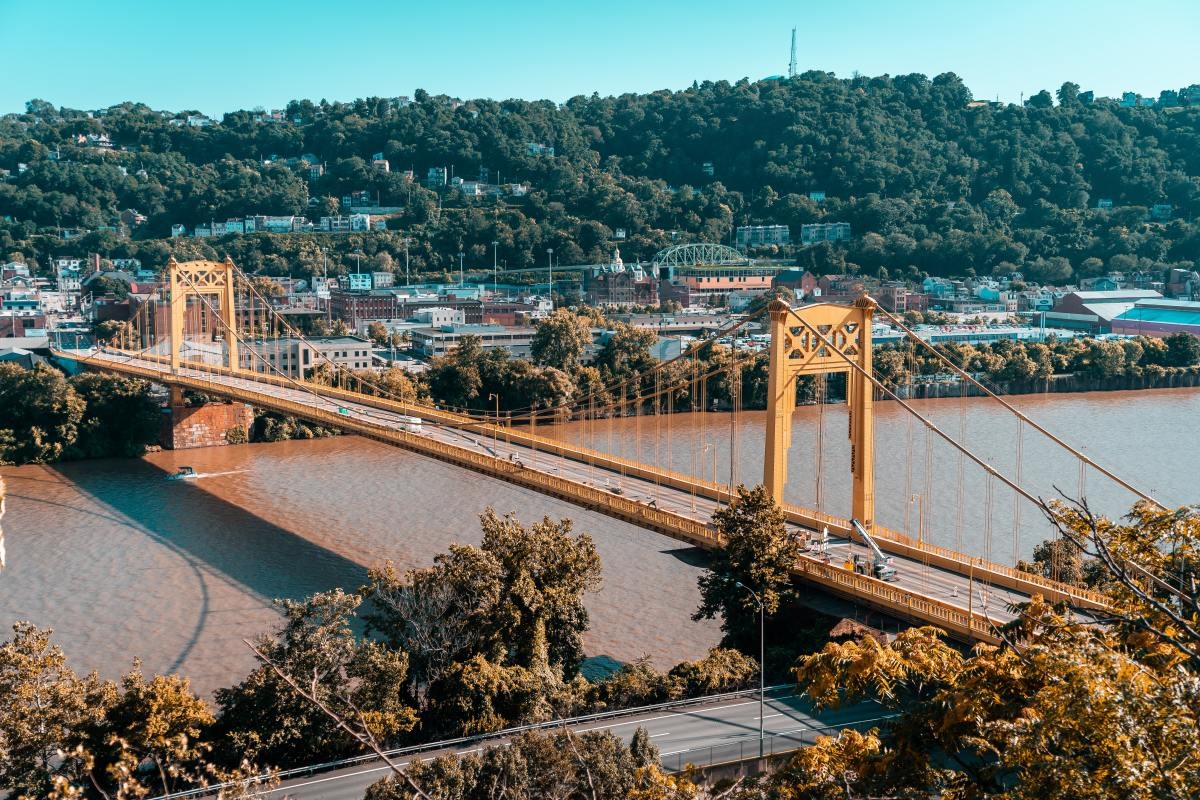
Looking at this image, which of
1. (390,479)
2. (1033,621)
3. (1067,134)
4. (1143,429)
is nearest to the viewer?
(1033,621)

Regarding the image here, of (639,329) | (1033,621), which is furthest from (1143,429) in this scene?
(1033,621)

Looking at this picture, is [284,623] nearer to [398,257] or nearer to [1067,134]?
[398,257]

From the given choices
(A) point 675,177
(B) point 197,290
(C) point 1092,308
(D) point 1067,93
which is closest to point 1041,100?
(D) point 1067,93

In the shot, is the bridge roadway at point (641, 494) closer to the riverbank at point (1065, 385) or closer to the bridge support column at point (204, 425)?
the bridge support column at point (204, 425)

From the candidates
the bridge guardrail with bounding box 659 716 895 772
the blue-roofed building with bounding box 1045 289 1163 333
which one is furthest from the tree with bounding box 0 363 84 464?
the blue-roofed building with bounding box 1045 289 1163 333

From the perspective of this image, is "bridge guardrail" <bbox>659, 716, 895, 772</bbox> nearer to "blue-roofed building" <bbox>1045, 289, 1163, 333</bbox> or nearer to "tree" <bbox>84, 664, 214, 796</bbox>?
"tree" <bbox>84, 664, 214, 796</bbox>

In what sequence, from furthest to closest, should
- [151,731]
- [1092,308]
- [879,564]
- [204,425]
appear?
1. [1092,308]
2. [204,425]
3. [879,564]
4. [151,731]

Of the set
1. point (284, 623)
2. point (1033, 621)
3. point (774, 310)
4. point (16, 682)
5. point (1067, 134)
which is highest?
point (1067, 134)

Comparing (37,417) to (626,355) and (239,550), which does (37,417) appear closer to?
(239,550)
